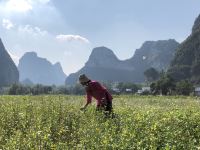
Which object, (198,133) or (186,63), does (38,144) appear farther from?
(186,63)

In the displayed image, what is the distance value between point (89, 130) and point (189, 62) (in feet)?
561

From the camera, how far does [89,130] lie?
9820 mm

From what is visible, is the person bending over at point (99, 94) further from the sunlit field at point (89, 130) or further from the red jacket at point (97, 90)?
the sunlit field at point (89, 130)

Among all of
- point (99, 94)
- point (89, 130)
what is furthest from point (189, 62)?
point (89, 130)

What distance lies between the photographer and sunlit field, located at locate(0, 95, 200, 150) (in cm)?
851

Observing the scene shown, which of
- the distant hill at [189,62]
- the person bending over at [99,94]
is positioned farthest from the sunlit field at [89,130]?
the distant hill at [189,62]

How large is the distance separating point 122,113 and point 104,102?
1015mm

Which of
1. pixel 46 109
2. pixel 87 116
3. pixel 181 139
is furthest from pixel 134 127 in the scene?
pixel 46 109

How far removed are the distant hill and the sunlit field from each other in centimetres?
15984

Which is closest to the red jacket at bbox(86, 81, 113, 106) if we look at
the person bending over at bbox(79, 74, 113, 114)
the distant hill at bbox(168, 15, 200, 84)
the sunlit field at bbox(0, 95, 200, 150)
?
the person bending over at bbox(79, 74, 113, 114)

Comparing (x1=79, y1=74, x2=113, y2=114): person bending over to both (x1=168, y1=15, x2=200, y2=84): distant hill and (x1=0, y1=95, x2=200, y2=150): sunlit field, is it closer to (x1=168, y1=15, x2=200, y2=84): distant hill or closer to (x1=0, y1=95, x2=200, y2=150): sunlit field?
(x1=0, y1=95, x2=200, y2=150): sunlit field

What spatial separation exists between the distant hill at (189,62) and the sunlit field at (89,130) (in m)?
160

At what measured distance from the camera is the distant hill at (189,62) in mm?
172250

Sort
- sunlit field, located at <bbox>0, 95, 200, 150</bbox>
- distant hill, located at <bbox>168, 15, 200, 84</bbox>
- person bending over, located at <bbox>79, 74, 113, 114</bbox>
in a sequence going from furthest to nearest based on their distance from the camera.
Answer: distant hill, located at <bbox>168, 15, 200, 84</bbox>, person bending over, located at <bbox>79, 74, 113, 114</bbox>, sunlit field, located at <bbox>0, 95, 200, 150</bbox>
